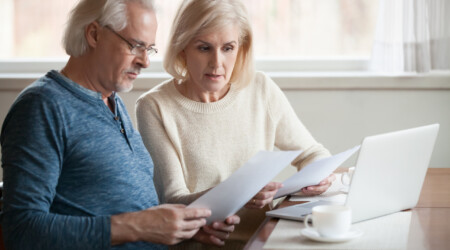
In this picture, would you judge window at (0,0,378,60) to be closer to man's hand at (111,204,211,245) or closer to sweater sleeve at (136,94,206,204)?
sweater sleeve at (136,94,206,204)

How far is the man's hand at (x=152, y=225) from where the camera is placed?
1.33m

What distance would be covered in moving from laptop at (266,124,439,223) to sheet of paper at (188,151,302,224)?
118mm

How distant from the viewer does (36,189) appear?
4.24 feet

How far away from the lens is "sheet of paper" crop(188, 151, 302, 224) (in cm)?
134

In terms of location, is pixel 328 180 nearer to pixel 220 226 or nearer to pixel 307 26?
pixel 220 226

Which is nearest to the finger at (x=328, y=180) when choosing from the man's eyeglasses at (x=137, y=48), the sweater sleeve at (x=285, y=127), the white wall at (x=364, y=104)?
the sweater sleeve at (x=285, y=127)

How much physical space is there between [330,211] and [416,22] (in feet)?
5.75

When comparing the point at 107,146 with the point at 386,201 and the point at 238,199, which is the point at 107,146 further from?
the point at 386,201

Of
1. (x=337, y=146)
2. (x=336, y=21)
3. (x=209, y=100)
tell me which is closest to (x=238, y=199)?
(x=209, y=100)

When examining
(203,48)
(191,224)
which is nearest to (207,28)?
(203,48)

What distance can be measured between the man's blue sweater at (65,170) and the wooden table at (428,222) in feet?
1.05

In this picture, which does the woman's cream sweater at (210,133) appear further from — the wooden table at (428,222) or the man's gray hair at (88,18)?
the man's gray hair at (88,18)

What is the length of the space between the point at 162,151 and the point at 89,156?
19.5 inches

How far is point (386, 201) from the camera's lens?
1.47 m
